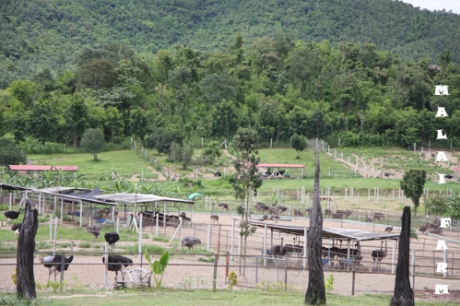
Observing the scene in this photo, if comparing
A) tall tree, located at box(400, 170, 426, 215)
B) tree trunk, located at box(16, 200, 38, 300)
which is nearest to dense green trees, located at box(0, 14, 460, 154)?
tall tree, located at box(400, 170, 426, 215)

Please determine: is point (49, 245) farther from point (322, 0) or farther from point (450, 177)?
point (322, 0)

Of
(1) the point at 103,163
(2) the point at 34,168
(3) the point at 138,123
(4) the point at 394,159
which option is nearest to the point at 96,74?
(3) the point at 138,123

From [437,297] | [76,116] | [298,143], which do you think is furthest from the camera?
[76,116]

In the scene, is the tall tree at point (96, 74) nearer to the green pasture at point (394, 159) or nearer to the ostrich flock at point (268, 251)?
the green pasture at point (394, 159)

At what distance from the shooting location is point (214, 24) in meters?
175

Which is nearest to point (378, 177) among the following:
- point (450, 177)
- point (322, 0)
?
point (450, 177)

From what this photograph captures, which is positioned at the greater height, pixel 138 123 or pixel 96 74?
pixel 96 74

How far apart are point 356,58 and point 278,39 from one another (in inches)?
468

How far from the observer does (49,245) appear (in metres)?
29.4

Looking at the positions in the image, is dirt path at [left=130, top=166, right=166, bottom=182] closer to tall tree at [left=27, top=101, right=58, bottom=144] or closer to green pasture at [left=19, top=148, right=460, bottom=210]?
green pasture at [left=19, top=148, right=460, bottom=210]

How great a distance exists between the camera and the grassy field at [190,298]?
18.1 meters

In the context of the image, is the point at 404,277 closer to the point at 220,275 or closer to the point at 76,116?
the point at 220,275

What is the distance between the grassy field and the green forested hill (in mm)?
107328

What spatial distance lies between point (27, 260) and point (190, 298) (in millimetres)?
4171
